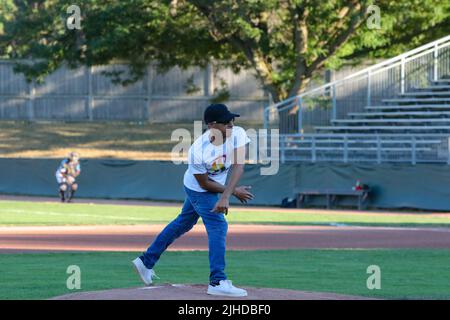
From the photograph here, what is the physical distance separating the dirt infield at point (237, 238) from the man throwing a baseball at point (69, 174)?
32.4ft

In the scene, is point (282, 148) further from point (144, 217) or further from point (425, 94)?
point (144, 217)

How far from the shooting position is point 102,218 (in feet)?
88.2

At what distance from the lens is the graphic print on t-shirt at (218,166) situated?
33.9ft

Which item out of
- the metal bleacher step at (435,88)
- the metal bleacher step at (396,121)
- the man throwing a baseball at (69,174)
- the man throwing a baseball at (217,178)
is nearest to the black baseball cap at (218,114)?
the man throwing a baseball at (217,178)

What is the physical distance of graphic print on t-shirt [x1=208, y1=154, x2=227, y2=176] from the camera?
10.3 meters

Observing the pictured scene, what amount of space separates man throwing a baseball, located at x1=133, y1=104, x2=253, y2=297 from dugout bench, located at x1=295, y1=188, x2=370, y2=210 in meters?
21.5

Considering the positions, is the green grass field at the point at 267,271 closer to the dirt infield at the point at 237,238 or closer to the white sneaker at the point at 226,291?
the dirt infield at the point at 237,238

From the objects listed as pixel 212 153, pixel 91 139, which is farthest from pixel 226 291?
pixel 91 139

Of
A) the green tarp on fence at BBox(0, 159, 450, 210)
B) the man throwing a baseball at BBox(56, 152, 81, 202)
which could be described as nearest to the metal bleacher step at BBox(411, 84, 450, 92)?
the green tarp on fence at BBox(0, 159, 450, 210)

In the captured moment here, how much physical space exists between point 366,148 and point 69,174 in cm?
957

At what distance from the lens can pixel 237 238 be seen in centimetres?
2109

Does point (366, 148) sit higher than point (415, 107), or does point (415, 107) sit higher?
point (415, 107)

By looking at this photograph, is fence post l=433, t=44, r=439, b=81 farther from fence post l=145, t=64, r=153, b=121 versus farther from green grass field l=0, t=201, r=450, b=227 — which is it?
fence post l=145, t=64, r=153, b=121
